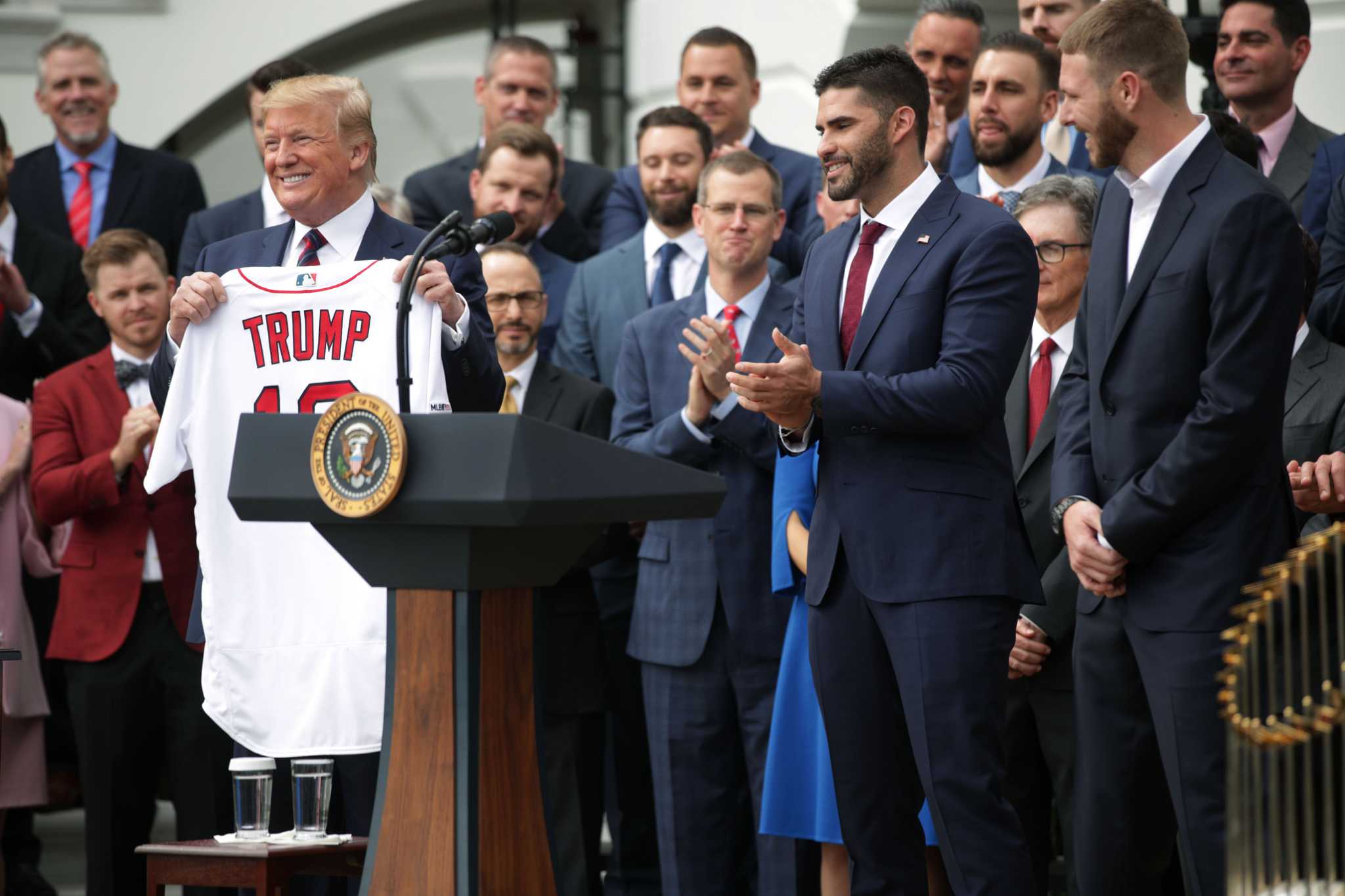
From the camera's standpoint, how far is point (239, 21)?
11391 mm

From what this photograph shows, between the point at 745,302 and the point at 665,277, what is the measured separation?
714 mm

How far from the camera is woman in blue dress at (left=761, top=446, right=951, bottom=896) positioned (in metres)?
4.94

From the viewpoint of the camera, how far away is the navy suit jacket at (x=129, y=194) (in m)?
7.50

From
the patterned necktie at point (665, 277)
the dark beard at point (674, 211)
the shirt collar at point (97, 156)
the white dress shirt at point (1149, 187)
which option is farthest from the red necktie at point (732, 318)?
the shirt collar at point (97, 156)

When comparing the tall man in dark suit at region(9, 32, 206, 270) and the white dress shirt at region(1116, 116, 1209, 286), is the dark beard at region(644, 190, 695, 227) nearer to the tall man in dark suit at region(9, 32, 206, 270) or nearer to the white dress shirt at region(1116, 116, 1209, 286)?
the tall man in dark suit at region(9, 32, 206, 270)

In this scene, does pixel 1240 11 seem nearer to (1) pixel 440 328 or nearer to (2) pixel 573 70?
(1) pixel 440 328

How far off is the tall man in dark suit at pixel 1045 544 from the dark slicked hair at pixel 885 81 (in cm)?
80

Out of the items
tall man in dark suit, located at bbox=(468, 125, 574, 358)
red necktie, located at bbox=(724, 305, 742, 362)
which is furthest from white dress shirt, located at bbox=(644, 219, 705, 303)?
red necktie, located at bbox=(724, 305, 742, 362)

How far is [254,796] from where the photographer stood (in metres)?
4.13

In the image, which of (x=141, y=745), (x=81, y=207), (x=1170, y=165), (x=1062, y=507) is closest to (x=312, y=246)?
(x=1062, y=507)

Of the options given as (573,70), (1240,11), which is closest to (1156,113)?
(1240,11)

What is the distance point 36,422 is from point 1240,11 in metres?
4.20

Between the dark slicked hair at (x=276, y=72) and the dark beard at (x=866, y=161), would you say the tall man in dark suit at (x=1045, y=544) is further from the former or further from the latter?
the dark slicked hair at (x=276, y=72)

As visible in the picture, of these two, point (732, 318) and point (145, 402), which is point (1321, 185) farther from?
point (145, 402)
